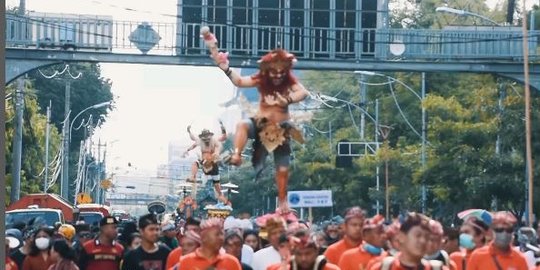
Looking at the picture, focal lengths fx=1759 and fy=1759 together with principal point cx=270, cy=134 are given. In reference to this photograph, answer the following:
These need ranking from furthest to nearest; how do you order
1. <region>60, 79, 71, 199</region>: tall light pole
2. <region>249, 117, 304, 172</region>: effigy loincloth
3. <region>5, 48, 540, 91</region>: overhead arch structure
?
<region>60, 79, 71, 199</region>: tall light pole
<region>5, 48, 540, 91</region>: overhead arch structure
<region>249, 117, 304, 172</region>: effigy loincloth

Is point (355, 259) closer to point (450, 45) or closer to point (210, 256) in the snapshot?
point (210, 256)

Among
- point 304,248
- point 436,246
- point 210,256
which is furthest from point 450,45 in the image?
point 436,246

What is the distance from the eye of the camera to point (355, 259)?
15555 millimetres

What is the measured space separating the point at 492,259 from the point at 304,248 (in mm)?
2255

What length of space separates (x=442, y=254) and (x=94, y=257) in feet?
18.0

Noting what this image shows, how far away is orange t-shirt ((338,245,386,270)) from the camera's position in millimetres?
15484

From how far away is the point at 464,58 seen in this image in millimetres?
46750

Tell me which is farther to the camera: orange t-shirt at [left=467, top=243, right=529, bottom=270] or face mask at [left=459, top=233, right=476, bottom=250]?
face mask at [left=459, top=233, right=476, bottom=250]

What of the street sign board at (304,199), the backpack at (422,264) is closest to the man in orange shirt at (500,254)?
the backpack at (422,264)

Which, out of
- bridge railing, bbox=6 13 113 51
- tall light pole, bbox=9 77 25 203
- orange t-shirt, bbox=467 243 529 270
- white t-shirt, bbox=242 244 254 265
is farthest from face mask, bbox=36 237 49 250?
tall light pole, bbox=9 77 25 203

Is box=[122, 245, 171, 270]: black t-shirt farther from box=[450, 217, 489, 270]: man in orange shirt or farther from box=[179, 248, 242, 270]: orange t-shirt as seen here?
box=[450, 217, 489, 270]: man in orange shirt

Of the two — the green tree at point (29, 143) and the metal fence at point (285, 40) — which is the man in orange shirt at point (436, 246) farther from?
the green tree at point (29, 143)

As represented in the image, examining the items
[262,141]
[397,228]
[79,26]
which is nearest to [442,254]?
[397,228]

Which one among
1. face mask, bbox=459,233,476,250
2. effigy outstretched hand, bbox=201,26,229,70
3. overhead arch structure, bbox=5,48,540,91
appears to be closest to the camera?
face mask, bbox=459,233,476,250
